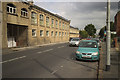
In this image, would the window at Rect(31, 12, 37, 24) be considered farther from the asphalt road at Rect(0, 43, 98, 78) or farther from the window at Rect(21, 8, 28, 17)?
the asphalt road at Rect(0, 43, 98, 78)

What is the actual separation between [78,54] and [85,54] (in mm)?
549

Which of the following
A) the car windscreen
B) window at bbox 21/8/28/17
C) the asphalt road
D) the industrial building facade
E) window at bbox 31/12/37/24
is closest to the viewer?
the asphalt road

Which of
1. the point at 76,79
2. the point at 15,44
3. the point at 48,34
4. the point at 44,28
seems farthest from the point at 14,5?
the point at 76,79

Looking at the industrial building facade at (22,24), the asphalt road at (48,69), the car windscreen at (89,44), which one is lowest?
the asphalt road at (48,69)

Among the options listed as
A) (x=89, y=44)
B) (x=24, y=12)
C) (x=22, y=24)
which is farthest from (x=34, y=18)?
(x=89, y=44)

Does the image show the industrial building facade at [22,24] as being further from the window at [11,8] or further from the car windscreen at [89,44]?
the car windscreen at [89,44]

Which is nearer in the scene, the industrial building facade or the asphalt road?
the asphalt road

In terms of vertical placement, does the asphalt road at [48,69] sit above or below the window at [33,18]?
below

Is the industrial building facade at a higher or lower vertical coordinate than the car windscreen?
higher

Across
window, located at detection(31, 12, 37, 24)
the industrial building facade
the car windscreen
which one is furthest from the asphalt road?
window, located at detection(31, 12, 37, 24)

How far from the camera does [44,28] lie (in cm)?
3300

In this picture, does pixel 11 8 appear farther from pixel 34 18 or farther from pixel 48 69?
pixel 48 69

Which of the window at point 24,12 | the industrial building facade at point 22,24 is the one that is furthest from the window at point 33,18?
the window at point 24,12

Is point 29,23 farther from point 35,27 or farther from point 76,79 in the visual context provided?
point 76,79
